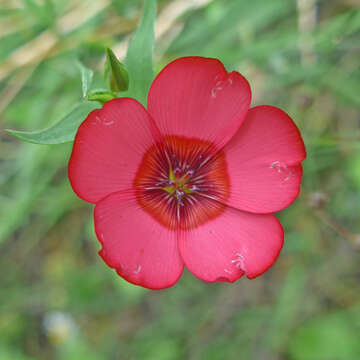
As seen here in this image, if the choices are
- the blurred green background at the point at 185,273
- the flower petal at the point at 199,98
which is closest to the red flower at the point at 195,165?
the flower petal at the point at 199,98

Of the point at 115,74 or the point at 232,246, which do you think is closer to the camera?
the point at 115,74

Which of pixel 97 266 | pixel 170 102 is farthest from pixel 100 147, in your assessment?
pixel 97 266

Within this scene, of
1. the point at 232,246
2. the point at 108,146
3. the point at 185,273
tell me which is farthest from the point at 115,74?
the point at 185,273

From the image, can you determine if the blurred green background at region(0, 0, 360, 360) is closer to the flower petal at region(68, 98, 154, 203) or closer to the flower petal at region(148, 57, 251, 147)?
the flower petal at region(148, 57, 251, 147)

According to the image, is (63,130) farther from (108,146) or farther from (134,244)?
(134,244)

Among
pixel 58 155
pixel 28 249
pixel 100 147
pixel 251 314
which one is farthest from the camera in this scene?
pixel 28 249

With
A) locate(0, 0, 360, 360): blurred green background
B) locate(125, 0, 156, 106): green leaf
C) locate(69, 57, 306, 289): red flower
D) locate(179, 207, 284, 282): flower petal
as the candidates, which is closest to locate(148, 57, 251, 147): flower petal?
locate(69, 57, 306, 289): red flower

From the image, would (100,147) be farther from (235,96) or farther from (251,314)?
(251,314)
